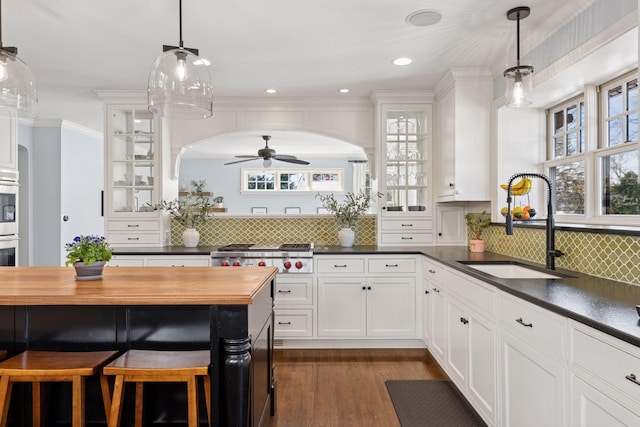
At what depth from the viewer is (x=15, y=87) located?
82.8 inches

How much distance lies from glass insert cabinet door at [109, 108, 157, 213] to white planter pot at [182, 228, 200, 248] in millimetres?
432

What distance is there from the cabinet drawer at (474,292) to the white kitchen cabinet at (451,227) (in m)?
1.29

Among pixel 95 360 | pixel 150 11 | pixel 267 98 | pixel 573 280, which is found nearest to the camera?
pixel 95 360

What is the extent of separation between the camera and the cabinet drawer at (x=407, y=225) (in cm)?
425

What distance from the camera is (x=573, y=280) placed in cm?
220

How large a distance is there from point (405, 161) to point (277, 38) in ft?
6.26

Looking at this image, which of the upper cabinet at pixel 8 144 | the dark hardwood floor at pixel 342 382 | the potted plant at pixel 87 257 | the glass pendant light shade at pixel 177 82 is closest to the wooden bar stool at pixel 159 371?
the potted plant at pixel 87 257

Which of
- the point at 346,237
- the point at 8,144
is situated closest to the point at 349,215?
the point at 346,237

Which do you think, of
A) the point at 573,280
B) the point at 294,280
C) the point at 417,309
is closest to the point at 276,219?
the point at 294,280

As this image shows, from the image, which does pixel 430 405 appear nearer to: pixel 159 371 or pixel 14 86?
pixel 159 371

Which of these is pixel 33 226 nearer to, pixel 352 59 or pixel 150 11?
pixel 150 11

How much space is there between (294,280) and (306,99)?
75.5 inches

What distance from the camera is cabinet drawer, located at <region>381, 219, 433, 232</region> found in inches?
167

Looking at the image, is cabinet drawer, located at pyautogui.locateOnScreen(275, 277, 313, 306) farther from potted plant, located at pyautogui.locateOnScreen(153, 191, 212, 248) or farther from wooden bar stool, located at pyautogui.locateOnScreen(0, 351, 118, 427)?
wooden bar stool, located at pyautogui.locateOnScreen(0, 351, 118, 427)
